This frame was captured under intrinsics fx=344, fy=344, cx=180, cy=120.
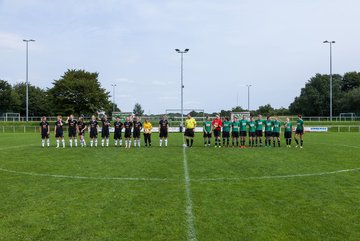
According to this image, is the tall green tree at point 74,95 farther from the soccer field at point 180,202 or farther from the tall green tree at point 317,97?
the tall green tree at point 317,97

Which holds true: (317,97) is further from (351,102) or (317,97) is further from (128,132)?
(128,132)

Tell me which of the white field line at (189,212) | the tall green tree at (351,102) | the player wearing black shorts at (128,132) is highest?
the tall green tree at (351,102)

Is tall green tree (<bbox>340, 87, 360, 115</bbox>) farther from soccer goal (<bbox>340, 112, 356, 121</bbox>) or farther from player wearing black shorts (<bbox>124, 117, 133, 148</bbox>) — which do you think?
player wearing black shorts (<bbox>124, 117, 133, 148</bbox>)

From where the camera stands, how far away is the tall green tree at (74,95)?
2089 inches

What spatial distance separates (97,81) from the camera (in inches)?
2288

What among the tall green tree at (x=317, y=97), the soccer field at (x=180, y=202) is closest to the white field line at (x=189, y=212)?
the soccer field at (x=180, y=202)

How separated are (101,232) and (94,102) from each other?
167 ft

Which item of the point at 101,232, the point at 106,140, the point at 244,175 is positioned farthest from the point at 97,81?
the point at 101,232

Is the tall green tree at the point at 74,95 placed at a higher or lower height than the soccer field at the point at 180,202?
higher

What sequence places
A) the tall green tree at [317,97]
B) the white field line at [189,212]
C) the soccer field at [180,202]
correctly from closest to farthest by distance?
the white field line at [189,212] < the soccer field at [180,202] < the tall green tree at [317,97]

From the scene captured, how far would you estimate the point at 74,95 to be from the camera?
53.8m

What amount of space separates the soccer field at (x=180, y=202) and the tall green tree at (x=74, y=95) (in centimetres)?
4208

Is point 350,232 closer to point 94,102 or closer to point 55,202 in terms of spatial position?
point 55,202

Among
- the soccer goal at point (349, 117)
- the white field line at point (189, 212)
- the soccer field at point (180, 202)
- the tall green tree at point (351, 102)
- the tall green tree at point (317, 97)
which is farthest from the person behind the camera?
the tall green tree at point (317, 97)
